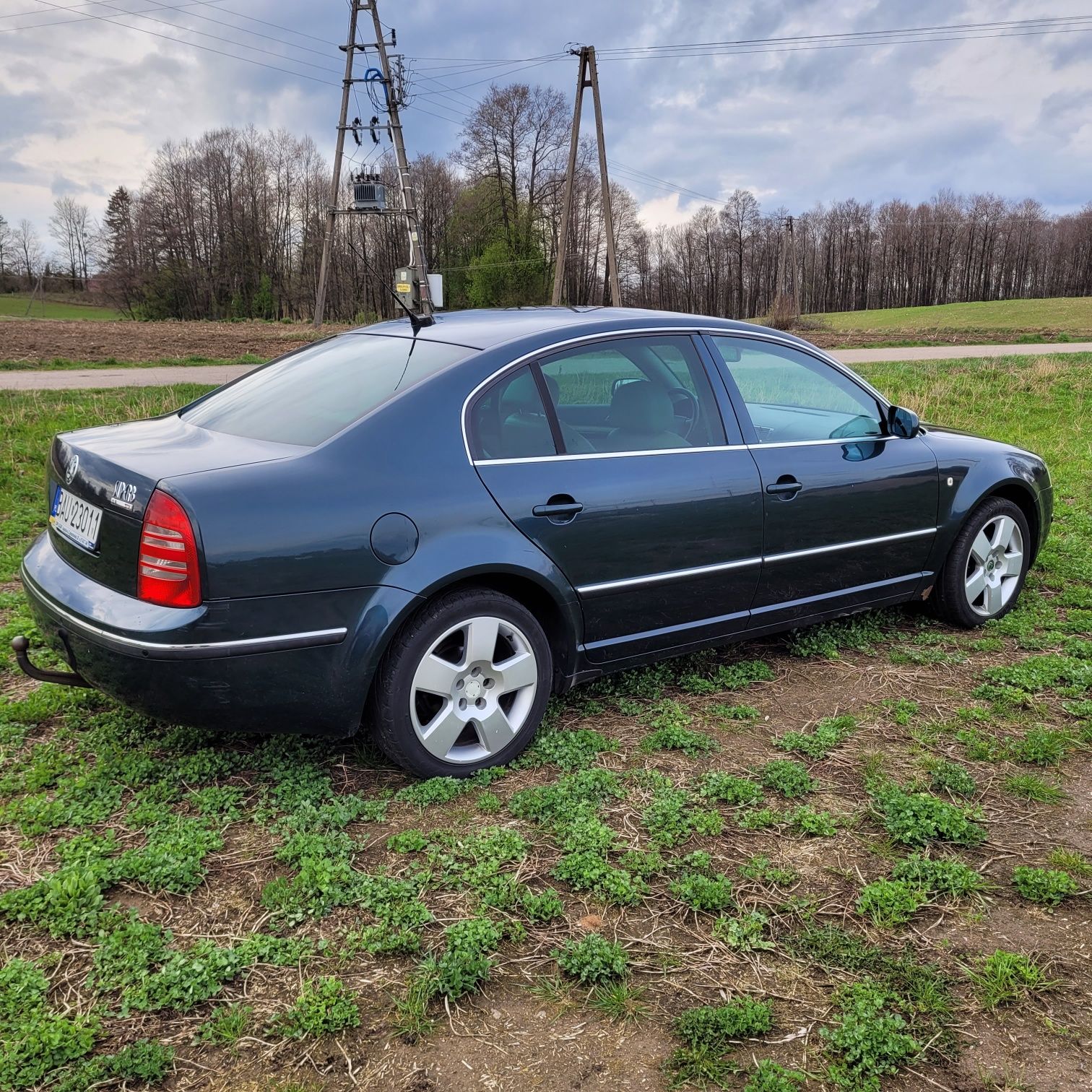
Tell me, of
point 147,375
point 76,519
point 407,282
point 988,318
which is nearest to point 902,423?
point 76,519

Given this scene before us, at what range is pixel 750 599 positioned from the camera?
4113 mm

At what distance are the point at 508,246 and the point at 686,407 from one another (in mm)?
→ 54800

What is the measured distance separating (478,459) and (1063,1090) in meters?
2.39

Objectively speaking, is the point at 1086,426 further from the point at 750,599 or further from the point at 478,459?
the point at 478,459

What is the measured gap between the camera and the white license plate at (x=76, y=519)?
3.09 metres

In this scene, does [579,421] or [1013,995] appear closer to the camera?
[1013,995]

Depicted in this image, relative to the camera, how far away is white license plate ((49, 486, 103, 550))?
3.09 meters

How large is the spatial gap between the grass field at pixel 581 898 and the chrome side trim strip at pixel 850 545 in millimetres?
616

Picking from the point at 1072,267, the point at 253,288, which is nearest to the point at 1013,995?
the point at 253,288

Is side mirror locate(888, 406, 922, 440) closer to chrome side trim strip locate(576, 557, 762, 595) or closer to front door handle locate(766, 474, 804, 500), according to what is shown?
front door handle locate(766, 474, 804, 500)

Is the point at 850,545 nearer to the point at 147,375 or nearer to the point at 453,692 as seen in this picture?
the point at 453,692

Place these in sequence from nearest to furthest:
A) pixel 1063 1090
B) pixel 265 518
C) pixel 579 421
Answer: pixel 1063 1090 < pixel 265 518 < pixel 579 421

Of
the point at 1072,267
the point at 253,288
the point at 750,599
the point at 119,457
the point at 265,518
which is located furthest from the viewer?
the point at 1072,267

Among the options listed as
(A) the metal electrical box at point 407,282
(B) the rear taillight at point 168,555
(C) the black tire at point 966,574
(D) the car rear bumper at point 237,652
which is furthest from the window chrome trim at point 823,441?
(A) the metal electrical box at point 407,282
